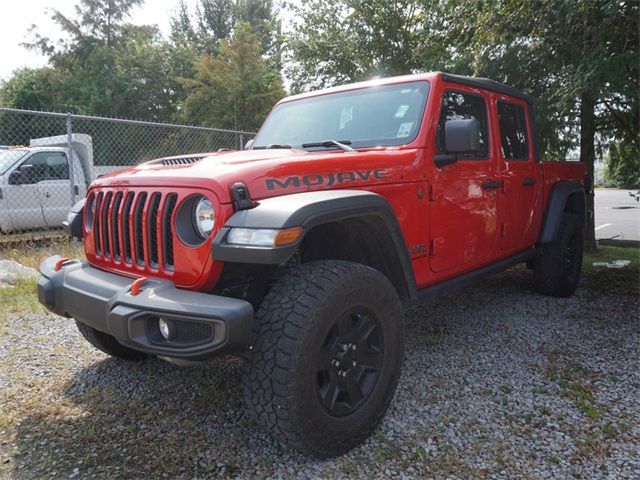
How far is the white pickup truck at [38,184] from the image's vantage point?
745 cm

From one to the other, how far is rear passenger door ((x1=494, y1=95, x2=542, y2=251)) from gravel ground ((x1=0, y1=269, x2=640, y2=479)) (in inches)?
31.6

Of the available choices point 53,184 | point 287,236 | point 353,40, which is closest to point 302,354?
point 287,236

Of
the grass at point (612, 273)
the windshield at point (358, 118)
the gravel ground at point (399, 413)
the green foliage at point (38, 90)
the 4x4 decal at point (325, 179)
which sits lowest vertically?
the grass at point (612, 273)

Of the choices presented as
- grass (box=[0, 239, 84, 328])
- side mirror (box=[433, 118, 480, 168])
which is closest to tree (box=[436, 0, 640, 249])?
side mirror (box=[433, 118, 480, 168])

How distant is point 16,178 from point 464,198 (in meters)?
7.19

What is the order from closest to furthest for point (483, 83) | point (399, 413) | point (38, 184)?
point (399, 413) → point (483, 83) → point (38, 184)

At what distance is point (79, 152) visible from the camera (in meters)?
8.61

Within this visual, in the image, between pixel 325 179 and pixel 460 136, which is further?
pixel 460 136

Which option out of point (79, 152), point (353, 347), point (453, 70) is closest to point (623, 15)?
point (453, 70)

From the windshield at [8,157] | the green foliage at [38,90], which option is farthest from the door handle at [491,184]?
the green foliage at [38,90]

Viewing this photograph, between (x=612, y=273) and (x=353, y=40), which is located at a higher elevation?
(x=353, y=40)

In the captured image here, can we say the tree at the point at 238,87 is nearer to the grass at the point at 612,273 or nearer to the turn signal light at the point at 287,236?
the grass at the point at 612,273

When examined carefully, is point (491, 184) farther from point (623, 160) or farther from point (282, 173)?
point (623, 160)

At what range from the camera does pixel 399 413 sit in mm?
2596
